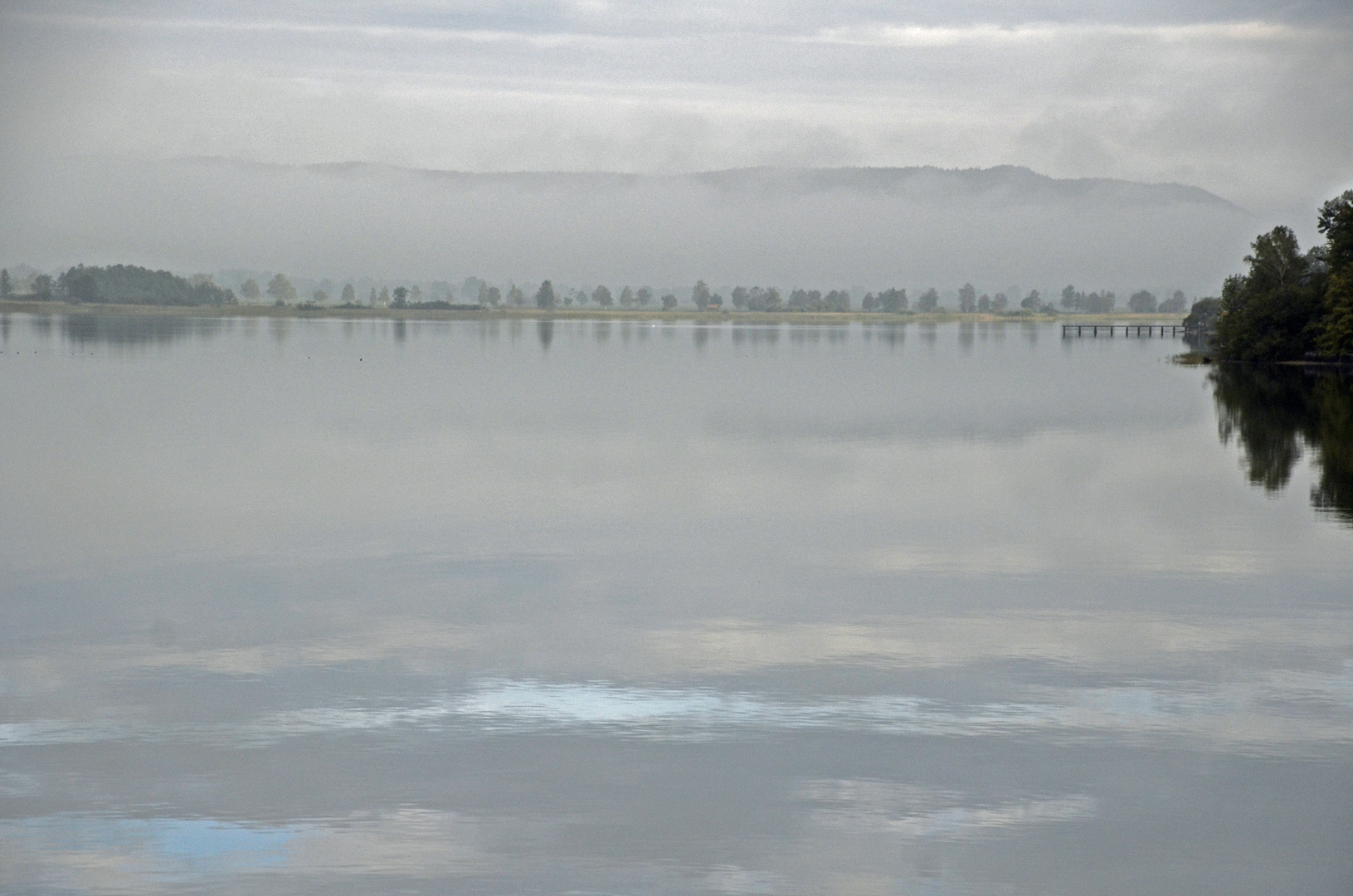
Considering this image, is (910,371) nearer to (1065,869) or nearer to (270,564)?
(270,564)

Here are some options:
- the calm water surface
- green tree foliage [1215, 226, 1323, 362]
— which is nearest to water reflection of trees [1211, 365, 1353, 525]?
the calm water surface

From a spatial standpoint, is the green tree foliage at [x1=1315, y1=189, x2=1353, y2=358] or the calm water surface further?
the green tree foliage at [x1=1315, y1=189, x2=1353, y2=358]

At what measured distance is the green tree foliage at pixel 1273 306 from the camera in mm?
120500

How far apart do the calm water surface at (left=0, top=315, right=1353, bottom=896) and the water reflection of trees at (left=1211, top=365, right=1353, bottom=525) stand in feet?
1.74

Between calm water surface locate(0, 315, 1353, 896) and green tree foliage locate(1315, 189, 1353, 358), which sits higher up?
green tree foliage locate(1315, 189, 1353, 358)

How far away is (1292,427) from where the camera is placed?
57031 mm

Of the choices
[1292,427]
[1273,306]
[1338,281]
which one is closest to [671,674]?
[1292,427]

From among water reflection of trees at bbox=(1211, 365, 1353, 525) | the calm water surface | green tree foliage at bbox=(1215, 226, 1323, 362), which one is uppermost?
green tree foliage at bbox=(1215, 226, 1323, 362)

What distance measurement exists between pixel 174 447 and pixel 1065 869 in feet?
127

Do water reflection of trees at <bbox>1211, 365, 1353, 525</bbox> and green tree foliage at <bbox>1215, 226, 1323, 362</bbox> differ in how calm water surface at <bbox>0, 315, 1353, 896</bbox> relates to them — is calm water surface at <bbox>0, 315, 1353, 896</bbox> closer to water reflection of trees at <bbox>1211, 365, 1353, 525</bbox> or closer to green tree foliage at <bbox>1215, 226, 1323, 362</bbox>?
water reflection of trees at <bbox>1211, 365, 1353, 525</bbox>

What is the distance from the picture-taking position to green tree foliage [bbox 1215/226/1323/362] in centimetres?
12050

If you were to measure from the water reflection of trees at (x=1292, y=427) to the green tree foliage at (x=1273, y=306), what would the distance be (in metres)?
21.3

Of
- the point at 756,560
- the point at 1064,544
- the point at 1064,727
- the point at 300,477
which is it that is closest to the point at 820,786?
the point at 1064,727

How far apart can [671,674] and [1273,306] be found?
11573cm
